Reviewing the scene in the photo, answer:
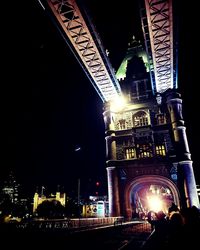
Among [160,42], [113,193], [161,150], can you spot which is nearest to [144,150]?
[161,150]

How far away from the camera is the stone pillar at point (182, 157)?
75.7 ft

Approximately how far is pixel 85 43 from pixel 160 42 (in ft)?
26.6

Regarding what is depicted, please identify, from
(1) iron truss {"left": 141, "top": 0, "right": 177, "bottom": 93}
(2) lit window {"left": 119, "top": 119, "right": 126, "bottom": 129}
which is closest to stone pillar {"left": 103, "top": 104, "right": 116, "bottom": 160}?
(2) lit window {"left": 119, "top": 119, "right": 126, "bottom": 129}

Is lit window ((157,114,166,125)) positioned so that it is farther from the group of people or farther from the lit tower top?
the group of people

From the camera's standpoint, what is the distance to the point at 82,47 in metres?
22.1

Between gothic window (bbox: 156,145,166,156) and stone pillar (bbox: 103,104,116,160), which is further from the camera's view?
stone pillar (bbox: 103,104,116,160)


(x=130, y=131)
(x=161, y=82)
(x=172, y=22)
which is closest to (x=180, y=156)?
(x=130, y=131)

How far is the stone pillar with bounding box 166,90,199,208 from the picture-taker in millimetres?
23062

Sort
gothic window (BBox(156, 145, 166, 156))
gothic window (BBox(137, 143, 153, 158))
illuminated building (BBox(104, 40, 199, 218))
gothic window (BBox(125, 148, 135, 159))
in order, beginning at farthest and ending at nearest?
gothic window (BBox(125, 148, 135, 159)) → gothic window (BBox(137, 143, 153, 158)) → gothic window (BBox(156, 145, 166, 156)) → illuminated building (BBox(104, 40, 199, 218))

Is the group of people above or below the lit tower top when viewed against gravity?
below

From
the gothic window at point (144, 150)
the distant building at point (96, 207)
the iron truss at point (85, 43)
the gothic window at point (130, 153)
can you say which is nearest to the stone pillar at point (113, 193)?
the gothic window at point (130, 153)

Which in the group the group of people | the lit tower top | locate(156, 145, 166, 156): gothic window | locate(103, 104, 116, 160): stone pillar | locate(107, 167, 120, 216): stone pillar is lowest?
the group of people

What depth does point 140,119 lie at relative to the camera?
29172 mm

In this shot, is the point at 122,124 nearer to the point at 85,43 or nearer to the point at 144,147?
the point at 144,147
